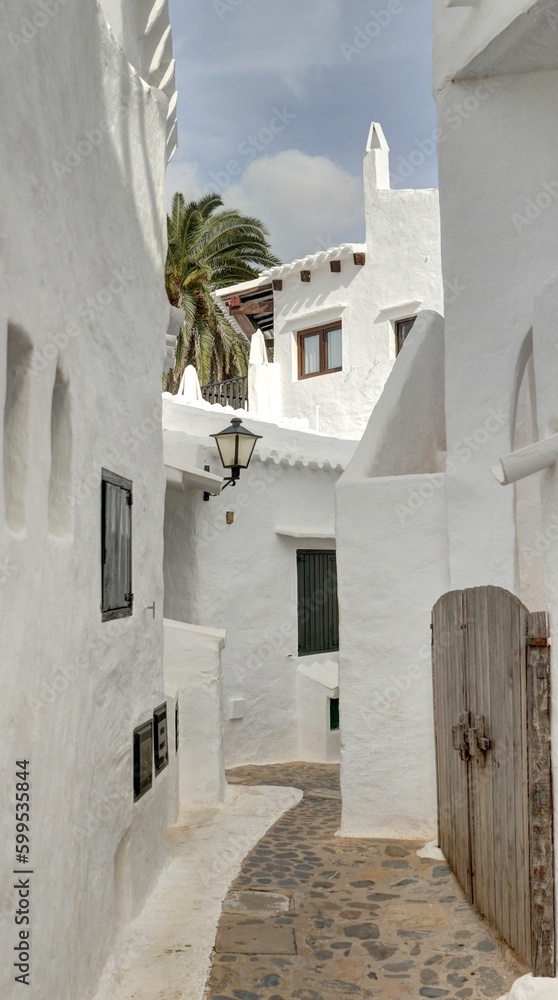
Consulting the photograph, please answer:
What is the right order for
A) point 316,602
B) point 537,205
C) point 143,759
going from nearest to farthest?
point 143,759 → point 537,205 → point 316,602

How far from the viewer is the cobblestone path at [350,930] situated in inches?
207

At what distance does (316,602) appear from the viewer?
44.4ft

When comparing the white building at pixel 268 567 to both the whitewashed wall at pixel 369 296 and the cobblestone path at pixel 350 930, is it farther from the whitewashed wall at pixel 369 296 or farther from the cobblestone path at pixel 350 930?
the cobblestone path at pixel 350 930

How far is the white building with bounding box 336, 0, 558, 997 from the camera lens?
7.65 metres

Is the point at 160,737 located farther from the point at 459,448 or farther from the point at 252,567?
the point at 252,567

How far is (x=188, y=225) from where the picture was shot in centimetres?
2252

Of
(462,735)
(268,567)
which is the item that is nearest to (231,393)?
(268,567)

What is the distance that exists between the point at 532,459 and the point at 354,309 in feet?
46.1

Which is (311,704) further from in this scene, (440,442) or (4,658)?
(4,658)

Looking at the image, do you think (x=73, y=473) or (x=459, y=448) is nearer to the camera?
(x=73, y=473)

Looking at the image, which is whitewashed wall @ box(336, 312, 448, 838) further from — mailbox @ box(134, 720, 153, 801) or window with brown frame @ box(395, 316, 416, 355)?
window with brown frame @ box(395, 316, 416, 355)

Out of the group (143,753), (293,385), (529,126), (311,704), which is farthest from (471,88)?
(293,385)

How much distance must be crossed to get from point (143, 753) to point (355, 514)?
116 inches

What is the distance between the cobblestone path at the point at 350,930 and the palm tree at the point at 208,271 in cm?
1471
